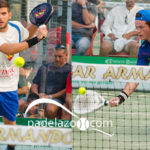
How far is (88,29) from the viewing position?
8086mm

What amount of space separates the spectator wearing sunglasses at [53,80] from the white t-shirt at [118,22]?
2091 millimetres

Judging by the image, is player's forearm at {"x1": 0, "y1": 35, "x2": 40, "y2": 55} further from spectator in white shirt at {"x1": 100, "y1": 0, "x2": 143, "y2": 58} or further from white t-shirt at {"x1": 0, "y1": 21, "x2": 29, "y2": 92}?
spectator in white shirt at {"x1": 100, "y1": 0, "x2": 143, "y2": 58}

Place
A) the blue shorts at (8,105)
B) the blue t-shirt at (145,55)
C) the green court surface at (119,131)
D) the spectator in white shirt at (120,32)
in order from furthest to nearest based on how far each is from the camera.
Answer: the spectator in white shirt at (120,32), the green court surface at (119,131), the blue t-shirt at (145,55), the blue shorts at (8,105)

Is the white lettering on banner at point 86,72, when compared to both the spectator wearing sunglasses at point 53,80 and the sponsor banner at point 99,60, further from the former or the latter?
the sponsor banner at point 99,60

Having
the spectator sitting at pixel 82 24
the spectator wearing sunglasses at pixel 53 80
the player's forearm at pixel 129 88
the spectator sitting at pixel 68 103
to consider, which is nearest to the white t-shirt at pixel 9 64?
the spectator wearing sunglasses at pixel 53 80

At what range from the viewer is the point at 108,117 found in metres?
7.73

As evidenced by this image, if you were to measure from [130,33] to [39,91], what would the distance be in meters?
2.43

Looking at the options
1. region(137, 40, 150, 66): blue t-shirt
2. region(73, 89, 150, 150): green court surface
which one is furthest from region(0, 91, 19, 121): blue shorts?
region(137, 40, 150, 66): blue t-shirt

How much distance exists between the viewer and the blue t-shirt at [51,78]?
20.1 feet

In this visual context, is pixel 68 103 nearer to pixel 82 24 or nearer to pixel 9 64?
pixel 9 64

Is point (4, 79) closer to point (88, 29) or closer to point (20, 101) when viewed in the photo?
point (20, 101)

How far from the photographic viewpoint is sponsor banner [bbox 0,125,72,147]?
15.8 feet

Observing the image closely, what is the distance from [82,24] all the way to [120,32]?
0.74 meters

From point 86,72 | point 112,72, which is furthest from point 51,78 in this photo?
point 112,72
